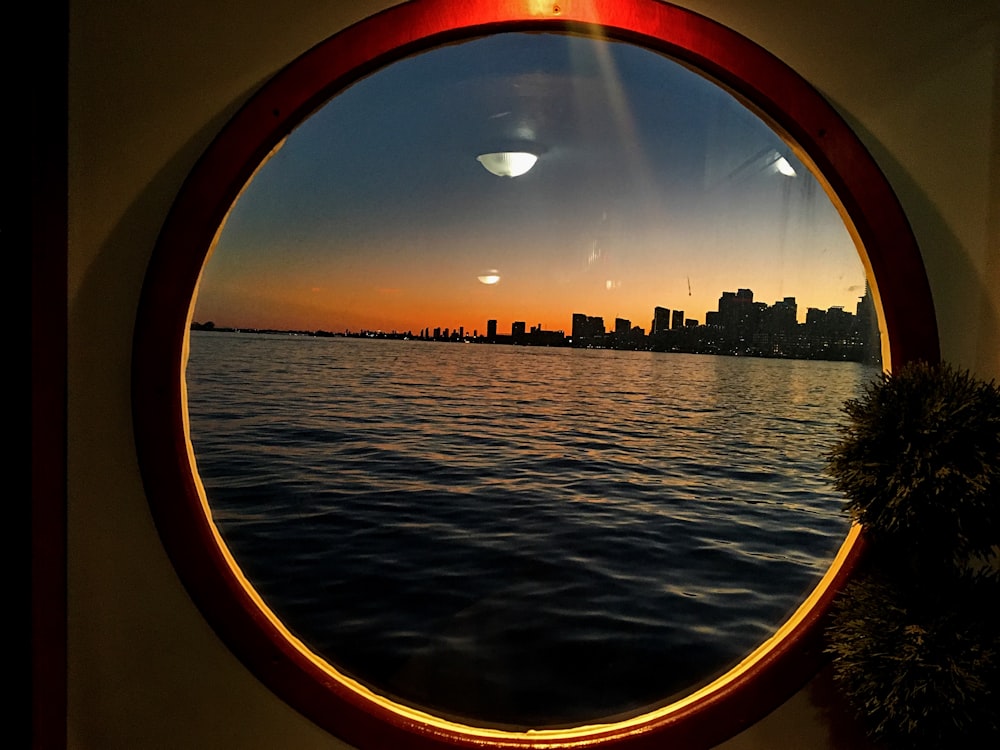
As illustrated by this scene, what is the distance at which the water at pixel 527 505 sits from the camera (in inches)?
67.2

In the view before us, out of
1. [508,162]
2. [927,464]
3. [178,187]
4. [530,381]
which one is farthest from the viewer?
[530,381]

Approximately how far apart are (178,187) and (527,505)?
1.21 m

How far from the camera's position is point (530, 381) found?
1924 millimetres

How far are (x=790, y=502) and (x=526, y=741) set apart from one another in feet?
3.88

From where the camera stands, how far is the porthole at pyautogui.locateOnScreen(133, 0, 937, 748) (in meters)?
1.24

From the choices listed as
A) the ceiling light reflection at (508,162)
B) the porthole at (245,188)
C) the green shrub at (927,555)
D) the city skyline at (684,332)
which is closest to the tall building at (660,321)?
the city skyline at (684,332)

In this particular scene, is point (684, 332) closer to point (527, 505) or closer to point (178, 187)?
point (527, 505)

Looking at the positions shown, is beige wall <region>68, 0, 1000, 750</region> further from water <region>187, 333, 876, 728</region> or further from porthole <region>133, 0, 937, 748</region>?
water <region>187, 333, 876, 728</region>

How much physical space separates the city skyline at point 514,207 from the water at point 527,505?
153mm

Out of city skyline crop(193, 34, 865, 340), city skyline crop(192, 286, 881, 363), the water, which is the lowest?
the water

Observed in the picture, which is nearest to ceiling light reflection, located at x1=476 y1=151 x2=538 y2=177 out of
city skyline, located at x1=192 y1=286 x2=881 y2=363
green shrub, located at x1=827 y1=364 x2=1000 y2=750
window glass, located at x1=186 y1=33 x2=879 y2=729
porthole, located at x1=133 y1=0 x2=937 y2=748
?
window glass, located at x1=186 y1=33 x2=879 y2=729

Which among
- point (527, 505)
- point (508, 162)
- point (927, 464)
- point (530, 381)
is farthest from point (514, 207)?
point (927, 464)

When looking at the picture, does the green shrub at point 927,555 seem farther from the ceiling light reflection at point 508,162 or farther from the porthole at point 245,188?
the ceiling light reflection at point 508,162

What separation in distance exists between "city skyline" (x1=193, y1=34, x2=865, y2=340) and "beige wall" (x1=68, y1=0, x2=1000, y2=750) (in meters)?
0.30
